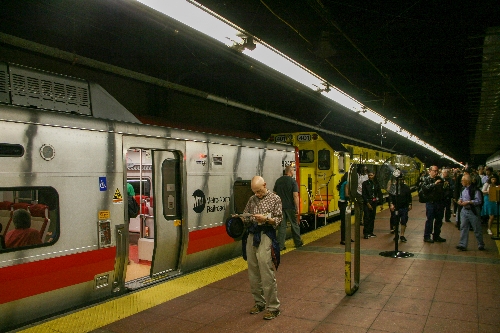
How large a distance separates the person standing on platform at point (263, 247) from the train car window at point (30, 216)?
2374 mm

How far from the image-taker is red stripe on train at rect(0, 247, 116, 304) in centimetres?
414

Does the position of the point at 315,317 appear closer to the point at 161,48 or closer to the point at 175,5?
the point at 175,5

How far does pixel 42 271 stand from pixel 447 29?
31.9 feet

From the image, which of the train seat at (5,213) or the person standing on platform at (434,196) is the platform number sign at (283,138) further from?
the train seat at (5,213)

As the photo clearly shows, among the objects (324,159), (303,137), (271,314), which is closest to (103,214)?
(271,314)

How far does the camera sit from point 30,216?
15.0ft

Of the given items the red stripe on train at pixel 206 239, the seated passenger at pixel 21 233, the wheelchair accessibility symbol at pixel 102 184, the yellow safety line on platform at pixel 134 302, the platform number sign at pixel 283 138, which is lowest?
the yellow safety line on platform at pixel 134 302

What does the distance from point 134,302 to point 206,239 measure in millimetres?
1997

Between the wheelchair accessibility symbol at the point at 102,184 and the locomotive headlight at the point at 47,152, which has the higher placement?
the locomotive headlight at the point at 47,152

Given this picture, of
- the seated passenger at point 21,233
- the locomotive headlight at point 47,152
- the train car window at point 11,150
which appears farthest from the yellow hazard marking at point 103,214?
the train car window at point 11,150

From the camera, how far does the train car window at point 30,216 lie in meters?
4.45

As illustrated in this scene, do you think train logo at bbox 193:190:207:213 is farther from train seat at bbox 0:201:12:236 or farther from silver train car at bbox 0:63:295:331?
train seat at bbox 0:201:12:236

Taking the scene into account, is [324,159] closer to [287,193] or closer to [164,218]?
[287,193]

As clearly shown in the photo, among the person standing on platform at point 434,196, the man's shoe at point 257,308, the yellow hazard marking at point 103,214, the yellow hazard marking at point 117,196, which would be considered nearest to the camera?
the man's shoe at point 257,308
